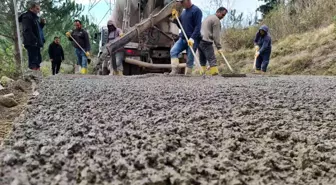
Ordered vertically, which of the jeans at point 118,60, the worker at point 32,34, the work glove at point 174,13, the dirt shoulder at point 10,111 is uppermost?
the work glove at point 174,13

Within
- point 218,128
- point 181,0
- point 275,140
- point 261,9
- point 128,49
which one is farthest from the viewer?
point 261,9

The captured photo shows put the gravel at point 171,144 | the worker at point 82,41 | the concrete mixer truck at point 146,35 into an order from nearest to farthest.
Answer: the gravel at point 171,144
the concrete mixer truck at point 146,35
the worker at point 82,41

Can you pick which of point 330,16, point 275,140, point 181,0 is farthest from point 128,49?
point 330,16

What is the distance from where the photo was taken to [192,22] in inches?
249

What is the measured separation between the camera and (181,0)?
6590 mm

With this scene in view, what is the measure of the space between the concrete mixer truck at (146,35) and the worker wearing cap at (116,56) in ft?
0.49

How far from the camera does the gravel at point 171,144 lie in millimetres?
1048

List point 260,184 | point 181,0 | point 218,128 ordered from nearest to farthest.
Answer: point 260,184
point 218,128
point 181,0

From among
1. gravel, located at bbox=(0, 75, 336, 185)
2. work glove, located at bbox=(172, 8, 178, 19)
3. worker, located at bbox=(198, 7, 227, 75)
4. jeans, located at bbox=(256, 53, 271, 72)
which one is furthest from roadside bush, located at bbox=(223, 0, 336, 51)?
gravel, located at bbox=(0, 75, 336, 185)

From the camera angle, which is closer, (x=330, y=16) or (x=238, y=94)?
(x=238, y=94)

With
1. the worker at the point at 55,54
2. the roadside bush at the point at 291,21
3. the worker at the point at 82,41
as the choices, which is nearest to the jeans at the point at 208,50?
the worker at the point at 82,41

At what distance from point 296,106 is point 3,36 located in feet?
34.8

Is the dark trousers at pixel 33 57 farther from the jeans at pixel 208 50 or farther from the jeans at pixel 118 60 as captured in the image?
the jeans at pixel 208 50

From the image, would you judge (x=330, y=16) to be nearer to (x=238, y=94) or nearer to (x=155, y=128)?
(x=238, y=94)
